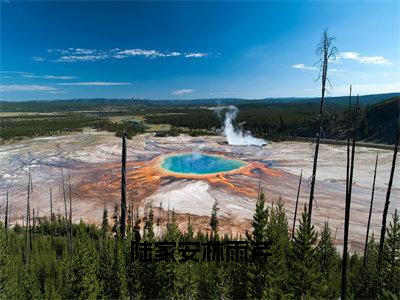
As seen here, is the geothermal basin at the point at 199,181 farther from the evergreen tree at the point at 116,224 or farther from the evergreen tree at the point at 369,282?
the evergreen tree at the point at 369,282

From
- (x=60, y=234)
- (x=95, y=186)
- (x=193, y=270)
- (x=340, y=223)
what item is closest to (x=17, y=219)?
(x=60, y=234)

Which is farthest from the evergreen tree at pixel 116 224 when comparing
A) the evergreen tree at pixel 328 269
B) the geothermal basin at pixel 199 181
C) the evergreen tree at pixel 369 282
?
the evergreen tree at pixel 369 282

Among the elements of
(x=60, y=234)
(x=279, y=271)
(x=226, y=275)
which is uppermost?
(x=279, y=271)

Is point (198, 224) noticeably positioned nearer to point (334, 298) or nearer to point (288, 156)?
point (334, 298)

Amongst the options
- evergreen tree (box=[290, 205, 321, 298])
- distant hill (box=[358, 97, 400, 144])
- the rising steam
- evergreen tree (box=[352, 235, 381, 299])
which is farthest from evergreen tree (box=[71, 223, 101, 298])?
distant hill (box=[358, 97, 400, 144])

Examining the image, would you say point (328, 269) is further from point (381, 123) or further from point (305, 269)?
point (381, 123)

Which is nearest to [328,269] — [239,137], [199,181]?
[199,181]
